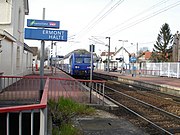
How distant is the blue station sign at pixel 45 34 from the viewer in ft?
39.3

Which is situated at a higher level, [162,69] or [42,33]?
[42,33]

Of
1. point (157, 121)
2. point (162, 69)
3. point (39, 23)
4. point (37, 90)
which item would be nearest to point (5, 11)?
point (37, 90)

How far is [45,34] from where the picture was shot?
12008mm

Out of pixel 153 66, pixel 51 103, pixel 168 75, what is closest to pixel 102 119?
pixel 51 103

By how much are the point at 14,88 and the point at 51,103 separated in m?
4.28

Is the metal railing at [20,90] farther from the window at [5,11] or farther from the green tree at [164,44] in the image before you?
the green tree at [164,44]

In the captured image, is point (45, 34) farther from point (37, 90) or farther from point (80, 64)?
point (80, 64)

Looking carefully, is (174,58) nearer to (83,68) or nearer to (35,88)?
(83,68)

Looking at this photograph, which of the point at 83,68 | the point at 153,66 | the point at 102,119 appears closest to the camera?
the point at 102,119

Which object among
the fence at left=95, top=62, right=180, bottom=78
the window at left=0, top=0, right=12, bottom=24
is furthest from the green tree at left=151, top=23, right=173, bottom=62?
the window at left=0, top=0, right=12, bottom=24

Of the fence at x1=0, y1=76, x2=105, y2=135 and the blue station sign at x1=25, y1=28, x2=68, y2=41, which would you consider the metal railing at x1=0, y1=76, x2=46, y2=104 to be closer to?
the fence at x1=0, y1=76, x2=105, y2=135

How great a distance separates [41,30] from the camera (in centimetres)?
1206

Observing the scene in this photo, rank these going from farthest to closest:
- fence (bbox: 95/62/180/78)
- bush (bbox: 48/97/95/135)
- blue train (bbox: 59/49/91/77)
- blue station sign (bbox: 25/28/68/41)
Result: fence (bbox: 95/62/180/78), blue train (bbox: 59/49/91/77), blue station sign (bbox: 25/28/68/41), bush (bbox: 48/97/95/135)

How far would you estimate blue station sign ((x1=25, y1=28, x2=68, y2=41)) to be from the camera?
11992 millimetres
